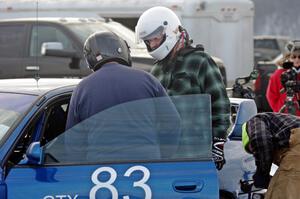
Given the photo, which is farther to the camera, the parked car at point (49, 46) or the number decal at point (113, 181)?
the parked car at point (49, 46)

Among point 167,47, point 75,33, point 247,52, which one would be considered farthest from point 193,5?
point 167,47

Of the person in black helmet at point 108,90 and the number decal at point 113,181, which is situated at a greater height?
the person in black helmet at point 108,90

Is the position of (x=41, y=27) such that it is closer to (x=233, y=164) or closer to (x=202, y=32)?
(x=202, y=32)

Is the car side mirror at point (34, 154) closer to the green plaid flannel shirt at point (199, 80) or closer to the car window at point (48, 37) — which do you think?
the green plaid flannel shirt at point (199, 80)

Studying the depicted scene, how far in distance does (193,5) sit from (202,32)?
19.7 inches

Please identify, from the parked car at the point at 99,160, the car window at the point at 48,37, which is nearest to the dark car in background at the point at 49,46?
the car window at the point at 48,37

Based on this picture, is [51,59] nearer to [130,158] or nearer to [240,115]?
[240,115]

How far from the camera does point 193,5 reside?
14133mm

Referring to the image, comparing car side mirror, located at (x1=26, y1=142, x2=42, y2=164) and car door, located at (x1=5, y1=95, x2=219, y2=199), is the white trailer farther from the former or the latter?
car side mirror, located at (x1=26, y1=142, x2=42, y2=164)

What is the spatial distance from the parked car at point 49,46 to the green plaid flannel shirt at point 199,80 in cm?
597

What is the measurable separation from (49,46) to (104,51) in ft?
22.6

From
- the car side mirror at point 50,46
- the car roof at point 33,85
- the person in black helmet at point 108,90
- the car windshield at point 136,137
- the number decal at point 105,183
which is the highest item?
the person in black helmet at point 108,90

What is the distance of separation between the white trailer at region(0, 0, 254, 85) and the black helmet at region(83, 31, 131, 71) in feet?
31.5

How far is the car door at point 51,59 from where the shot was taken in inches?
445
